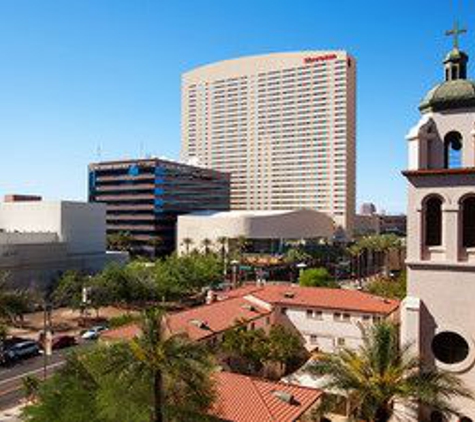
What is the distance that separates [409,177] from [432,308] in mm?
6374

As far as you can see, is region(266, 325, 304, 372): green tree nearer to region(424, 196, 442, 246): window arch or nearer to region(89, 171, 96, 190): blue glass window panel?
region(424, 196, 442, 246): window arch

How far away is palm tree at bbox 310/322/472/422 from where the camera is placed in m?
19.5

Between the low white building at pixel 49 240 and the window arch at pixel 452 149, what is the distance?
7887 centimetres

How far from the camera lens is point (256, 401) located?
88.6 ft

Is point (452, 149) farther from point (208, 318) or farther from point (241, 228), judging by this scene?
point (241, 228)

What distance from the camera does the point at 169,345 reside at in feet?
65.7

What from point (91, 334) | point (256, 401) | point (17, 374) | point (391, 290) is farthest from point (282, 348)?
point (91, 334)

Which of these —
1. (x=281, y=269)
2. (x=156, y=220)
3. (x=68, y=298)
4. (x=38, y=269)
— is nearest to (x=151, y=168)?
(x=156, y=220)

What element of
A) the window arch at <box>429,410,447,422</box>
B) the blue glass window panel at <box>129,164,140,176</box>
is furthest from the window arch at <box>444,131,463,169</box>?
the blue glass window panel at <box>129,164,140,176</box>

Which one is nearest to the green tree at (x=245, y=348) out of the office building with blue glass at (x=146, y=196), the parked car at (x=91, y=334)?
the parked car at (x=91, y=334)

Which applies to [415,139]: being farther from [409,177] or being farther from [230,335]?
[230,335]

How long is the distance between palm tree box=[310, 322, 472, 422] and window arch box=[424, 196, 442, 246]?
16.1 ft

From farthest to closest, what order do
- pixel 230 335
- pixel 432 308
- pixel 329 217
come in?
pixel 329 217, pixel 230 335, pixel 432 308

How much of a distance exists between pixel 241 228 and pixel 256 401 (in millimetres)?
123596
